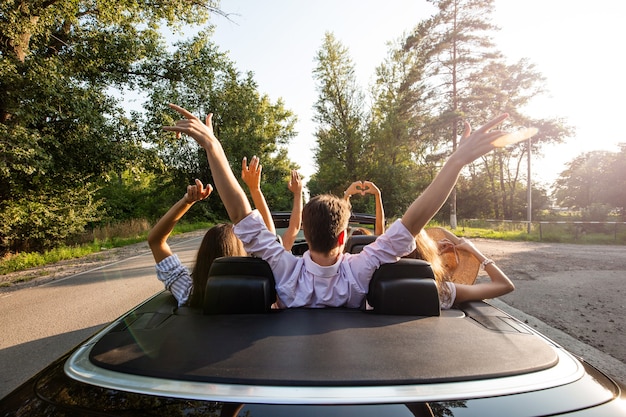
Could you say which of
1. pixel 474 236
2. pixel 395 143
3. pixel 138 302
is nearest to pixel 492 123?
pixel 138 302

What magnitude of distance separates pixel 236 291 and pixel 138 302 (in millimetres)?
5229

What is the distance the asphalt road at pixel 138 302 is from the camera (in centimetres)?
409

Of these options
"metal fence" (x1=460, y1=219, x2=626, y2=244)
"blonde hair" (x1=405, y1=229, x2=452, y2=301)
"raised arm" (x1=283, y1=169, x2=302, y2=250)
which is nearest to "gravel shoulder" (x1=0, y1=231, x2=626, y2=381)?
"blonde hair" (x1=405, y1=229, x2=452, y2=301)

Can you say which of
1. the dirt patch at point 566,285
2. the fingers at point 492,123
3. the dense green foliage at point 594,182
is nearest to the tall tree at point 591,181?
the dense green foliage at point 594,182

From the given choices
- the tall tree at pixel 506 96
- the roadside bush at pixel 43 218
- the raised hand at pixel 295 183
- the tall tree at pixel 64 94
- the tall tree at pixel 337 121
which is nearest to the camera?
the raised hand at pixel 295 183

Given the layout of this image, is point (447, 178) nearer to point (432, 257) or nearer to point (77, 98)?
point (432, 257)

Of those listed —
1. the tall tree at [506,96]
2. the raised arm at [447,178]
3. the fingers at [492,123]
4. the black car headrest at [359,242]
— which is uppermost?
the tall tree at [506,96]

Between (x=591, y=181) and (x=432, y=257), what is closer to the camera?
(x=432, y=257)

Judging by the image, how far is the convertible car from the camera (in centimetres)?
113

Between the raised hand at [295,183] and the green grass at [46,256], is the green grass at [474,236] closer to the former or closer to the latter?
the green grass at [46,256]

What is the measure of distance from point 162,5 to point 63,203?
8.28 metres

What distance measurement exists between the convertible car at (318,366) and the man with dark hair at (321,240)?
19 cm

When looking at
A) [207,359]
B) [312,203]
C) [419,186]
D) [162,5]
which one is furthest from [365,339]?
[419,186]

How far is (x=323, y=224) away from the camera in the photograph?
6.51 feet
